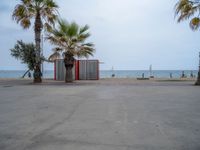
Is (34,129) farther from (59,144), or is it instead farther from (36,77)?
(36,77)

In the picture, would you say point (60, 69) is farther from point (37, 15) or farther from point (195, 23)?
point (195, 23)

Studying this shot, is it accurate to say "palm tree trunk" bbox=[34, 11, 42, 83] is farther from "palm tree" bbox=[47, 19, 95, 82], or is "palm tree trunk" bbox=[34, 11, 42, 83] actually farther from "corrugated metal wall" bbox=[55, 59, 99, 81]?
"corrugated metal wall" bbox=[55, 59, 99, 81]

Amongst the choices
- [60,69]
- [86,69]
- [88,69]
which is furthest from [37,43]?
[88,69]

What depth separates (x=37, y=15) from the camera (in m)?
22.8

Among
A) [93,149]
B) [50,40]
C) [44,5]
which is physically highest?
[44,5]

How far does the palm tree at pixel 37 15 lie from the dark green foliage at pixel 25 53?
370 mm

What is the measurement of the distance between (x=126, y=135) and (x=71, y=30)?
19.0m

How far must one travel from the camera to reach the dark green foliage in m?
22.9

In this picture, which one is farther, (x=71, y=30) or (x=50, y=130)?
(x=71, y=30)

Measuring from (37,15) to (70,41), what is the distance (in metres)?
3.66

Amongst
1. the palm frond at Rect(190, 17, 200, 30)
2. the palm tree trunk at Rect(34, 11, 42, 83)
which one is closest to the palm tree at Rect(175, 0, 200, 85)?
the palm frond at Rect(190, 17, 200, 30)

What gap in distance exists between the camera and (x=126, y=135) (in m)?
5.19

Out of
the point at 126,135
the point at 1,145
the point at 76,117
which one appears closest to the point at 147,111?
the point at 76,117

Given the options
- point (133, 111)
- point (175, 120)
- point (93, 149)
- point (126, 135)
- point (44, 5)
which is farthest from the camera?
point (44, 5)
